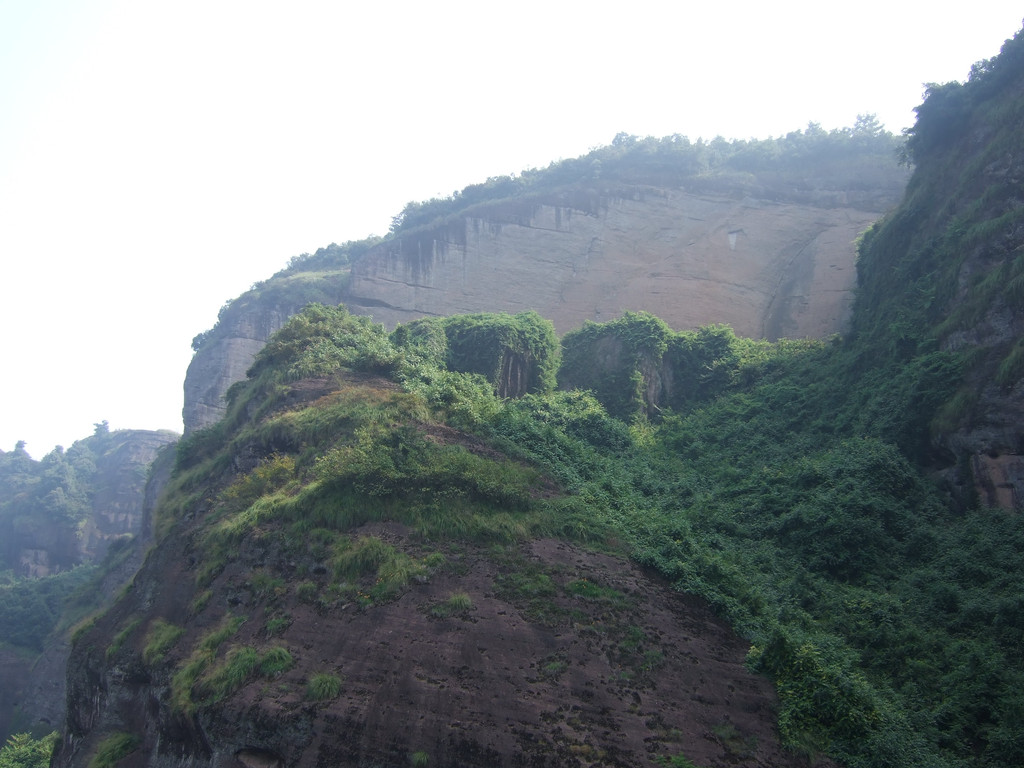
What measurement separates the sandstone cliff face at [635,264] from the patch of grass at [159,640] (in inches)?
885

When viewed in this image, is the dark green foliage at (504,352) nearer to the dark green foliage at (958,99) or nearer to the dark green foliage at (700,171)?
the dark green foliage at (700,171)

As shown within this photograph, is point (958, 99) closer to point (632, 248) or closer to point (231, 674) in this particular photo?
point (632, 248)

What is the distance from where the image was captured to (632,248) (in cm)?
3884

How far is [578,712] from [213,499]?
10.4m

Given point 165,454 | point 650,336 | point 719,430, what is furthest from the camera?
point 165,454

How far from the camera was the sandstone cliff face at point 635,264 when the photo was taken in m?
36.0

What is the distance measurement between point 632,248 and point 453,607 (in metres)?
29.3

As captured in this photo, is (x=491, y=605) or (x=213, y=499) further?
(x=213, y=499)

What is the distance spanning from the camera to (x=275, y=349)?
73.4 ft

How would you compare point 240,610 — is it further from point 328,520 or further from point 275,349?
point 275,349

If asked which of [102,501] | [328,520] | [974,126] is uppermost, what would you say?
[974,126]

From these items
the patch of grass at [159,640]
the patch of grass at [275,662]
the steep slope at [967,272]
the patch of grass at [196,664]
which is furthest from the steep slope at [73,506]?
the steep slope at [967,272]

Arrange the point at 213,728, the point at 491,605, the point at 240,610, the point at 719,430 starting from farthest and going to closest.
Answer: the point at 719,430 → the point at 240,610 → the point at 491,605 → the point at 213,728

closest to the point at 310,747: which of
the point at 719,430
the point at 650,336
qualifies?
the point at 719,430
